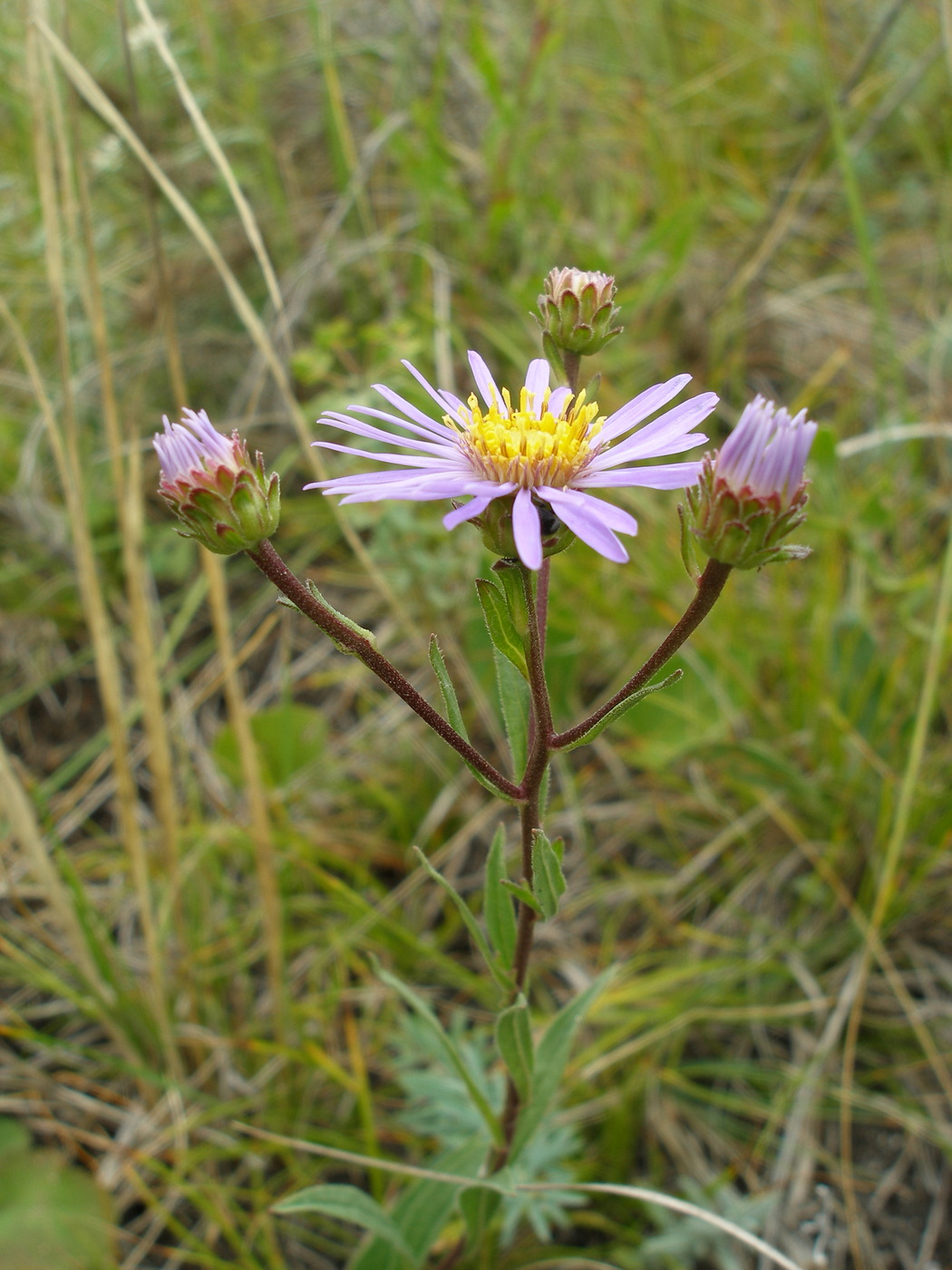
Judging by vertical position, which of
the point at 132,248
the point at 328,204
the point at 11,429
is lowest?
the point at 11,429

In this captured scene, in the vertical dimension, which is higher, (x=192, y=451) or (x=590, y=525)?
(x=192, y=451)

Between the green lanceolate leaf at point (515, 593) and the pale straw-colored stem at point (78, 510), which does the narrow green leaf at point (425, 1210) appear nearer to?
the pale straw-colored stem at point (78, 510)

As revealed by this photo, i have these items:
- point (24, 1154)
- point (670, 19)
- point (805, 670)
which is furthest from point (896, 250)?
point (24, 1154)

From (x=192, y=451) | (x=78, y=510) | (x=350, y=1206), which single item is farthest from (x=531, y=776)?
(x=78, y=510)

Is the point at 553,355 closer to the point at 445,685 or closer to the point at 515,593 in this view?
the point at 515,593

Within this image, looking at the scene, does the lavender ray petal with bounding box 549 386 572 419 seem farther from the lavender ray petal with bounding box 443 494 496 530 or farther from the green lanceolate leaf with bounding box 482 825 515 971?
the green lanceolate leaf with bounding box 482 825 515 971

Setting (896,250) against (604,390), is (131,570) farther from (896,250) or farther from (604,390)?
(896,250)
